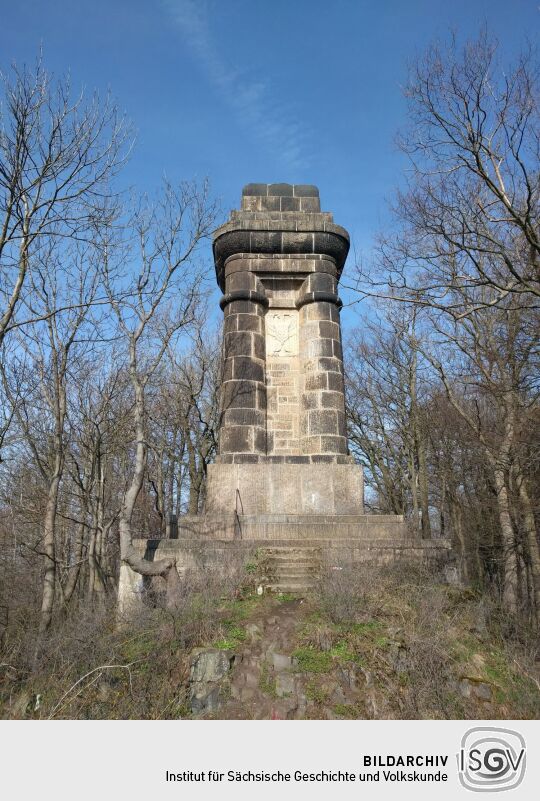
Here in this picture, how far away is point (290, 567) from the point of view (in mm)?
7605

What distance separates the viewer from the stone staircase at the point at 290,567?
23.5 ft

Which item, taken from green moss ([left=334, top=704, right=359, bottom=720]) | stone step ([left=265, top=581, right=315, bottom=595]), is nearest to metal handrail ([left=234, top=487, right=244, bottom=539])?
stone step ([left=265, top=581, right=315, bottom=595])

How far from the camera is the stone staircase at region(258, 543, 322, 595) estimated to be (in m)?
7.15

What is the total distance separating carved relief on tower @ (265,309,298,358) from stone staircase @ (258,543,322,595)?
396 cm

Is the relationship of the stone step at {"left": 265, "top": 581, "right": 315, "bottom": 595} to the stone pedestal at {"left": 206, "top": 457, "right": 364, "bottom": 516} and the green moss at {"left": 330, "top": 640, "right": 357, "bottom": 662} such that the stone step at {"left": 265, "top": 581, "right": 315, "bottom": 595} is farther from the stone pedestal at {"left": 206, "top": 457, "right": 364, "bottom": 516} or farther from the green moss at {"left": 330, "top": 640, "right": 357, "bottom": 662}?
the stone pedestal at {"left": 206, "top": 457, "right": 364, "bottom": 516}

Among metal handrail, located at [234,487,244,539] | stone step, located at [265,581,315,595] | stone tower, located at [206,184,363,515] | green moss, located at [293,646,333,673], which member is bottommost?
green moss, located at [293,646,333,673]

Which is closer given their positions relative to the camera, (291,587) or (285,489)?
(291,587)

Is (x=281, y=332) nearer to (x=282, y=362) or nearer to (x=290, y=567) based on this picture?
(x=282, y=362)

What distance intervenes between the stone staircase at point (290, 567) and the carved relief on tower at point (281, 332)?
156 inches

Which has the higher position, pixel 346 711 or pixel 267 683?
pixel 267 683

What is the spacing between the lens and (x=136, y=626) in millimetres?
6168

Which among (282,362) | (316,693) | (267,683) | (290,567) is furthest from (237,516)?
(316,693)
